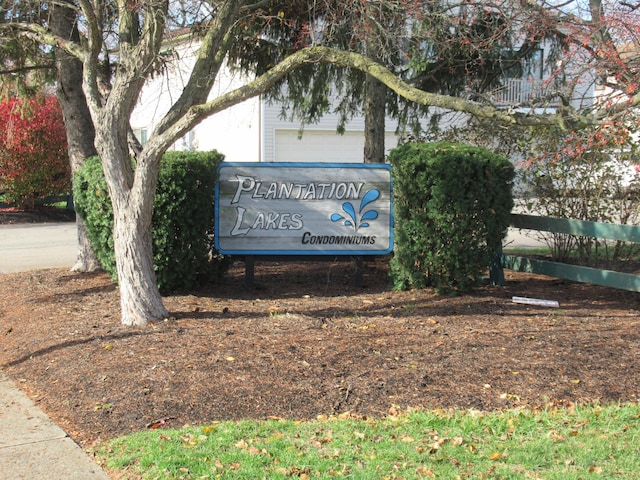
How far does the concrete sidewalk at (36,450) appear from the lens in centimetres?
432

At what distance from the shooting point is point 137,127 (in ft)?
91.9

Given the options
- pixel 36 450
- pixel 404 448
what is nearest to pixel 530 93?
pixel 404 448

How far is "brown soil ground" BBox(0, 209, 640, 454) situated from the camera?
17.3ft

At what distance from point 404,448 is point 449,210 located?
410 cm

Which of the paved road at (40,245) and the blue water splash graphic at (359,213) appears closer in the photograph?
the blue water splash graphic at (359,213)

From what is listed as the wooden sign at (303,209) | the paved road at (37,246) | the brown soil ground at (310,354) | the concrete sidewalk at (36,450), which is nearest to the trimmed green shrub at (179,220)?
the wooden sign at (303,209)

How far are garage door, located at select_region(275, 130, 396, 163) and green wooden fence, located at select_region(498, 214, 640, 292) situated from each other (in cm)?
1493

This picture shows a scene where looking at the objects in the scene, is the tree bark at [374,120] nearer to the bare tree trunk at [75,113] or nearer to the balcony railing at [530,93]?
the balcony railing at [530,93]

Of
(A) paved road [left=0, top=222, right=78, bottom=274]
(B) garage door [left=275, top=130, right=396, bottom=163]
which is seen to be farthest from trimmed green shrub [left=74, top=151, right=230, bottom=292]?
(B) garage door [left=275, top=130, right=396, bottom=163]

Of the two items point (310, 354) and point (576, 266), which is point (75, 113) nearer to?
point (310, 354)

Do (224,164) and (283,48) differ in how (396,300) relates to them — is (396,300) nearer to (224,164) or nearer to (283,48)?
(224,164)

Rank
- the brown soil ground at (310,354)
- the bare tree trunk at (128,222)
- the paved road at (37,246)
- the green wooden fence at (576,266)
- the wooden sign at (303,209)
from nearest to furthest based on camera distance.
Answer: the brown soil ground at (310,354) < the bare tree trunk at (128,222) < the green wooden fence at (576,266) < the wooden sign at (303,209) < the paved road at (37,246)

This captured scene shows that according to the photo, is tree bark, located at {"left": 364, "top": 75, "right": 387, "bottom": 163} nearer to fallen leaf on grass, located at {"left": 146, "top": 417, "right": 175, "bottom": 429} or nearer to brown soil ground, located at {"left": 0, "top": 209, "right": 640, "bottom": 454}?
brown soil ground, located at {"left": 0, "top": 209, "right": 640, "bottom": 454}

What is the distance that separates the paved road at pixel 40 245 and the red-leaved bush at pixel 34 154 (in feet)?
4.58
